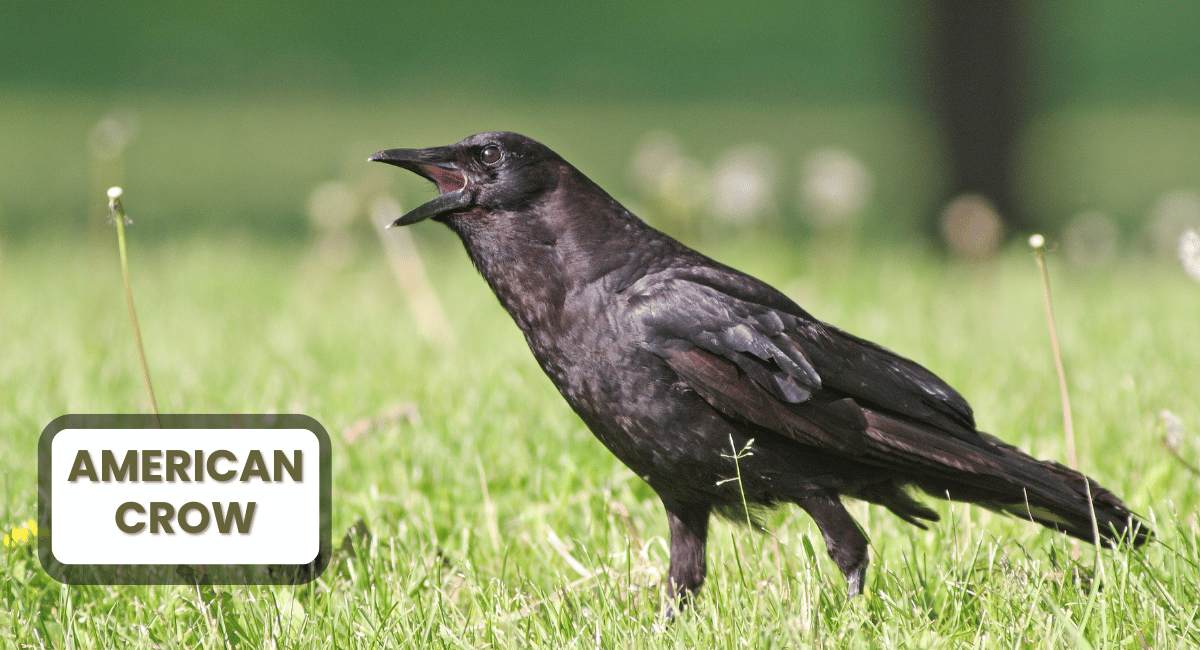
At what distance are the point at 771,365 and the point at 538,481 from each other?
38.2 inches

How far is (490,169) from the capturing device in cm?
267

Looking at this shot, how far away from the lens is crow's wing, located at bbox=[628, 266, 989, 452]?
7.94 feet

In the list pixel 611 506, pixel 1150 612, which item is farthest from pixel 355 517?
pixel 1150 612

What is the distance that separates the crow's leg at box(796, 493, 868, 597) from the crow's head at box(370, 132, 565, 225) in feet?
3.09

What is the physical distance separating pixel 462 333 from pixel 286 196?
6.84 m

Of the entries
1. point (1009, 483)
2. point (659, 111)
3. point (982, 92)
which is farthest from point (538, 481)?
point (659, 111)

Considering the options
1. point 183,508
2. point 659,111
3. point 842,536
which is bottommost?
point 183,508

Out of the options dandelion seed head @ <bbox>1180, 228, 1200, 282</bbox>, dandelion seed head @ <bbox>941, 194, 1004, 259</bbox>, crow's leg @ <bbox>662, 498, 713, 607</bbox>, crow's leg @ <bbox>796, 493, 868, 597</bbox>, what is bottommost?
crow's leg @ <bbox>662, 498, 713, 607</bbox>

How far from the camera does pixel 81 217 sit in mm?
9008

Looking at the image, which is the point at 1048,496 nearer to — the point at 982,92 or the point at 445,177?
the point at 445,177

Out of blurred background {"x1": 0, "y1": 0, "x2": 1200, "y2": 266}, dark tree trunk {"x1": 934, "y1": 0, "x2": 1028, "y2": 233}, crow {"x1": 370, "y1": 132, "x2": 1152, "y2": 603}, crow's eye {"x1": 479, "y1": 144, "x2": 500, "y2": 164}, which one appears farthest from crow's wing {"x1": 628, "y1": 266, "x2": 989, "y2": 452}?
dark tree trunk {"x1": 934, "y1": 0, "x2": 1028, "y2": 233}

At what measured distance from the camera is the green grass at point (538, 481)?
2.31 meters

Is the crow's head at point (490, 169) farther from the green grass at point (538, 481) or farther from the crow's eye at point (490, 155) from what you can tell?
the green grass at point (538, 481)

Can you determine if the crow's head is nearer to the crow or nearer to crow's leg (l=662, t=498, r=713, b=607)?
the crow
